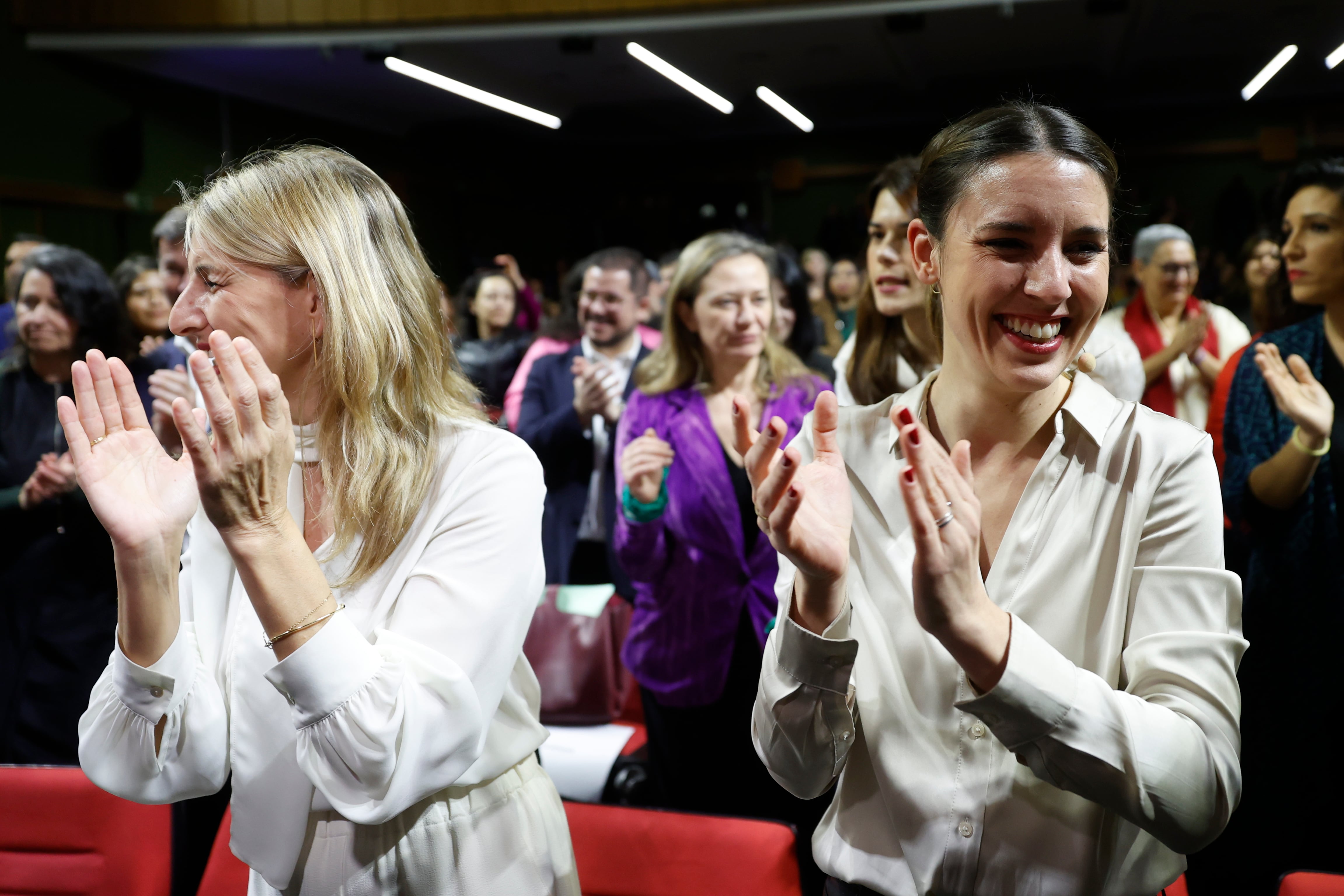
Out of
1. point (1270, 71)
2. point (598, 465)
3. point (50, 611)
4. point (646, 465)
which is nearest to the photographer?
point (646, 465)

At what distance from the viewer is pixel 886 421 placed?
118cm

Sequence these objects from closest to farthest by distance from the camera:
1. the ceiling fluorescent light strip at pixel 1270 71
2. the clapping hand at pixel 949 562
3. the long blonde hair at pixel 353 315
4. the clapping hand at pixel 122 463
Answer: the clapping hand at pixel 949 562 → the clapping hand at pixel 122 463 → the long blonde hair at pixel 353 315 → the ceiling fluorescent light strip at pixel 1270 71

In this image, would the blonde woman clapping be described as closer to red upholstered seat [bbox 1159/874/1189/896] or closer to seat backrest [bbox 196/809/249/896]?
seat backrest [bbox 196/809/249/896]

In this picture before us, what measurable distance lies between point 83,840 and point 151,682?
2.04 feet

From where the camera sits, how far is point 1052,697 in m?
0.90

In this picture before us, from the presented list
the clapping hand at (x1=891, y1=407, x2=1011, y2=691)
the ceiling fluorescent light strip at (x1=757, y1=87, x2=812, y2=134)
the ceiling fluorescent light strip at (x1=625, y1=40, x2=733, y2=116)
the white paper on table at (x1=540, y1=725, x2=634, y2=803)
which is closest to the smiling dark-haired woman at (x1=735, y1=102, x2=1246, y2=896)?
the clapping hand at (x1=891, y1=407, x2=1011, y2=691)

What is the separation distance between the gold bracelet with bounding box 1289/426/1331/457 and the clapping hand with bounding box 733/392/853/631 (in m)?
1.52

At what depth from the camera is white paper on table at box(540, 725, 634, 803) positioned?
2.44 m

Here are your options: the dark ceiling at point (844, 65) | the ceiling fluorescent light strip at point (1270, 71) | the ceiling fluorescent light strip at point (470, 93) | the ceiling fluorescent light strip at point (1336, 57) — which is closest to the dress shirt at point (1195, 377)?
the dark ceiling at point (844, 65)

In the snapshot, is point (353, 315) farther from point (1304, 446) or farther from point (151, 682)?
point (1304, 446)

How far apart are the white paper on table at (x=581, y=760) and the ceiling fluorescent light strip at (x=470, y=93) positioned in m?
6.68

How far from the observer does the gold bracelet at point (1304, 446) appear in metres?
2.06

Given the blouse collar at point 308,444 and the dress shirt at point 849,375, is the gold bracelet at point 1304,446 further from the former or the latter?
the blouse collar at point 308,444

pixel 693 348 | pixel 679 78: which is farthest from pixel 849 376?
pixel 679 78
